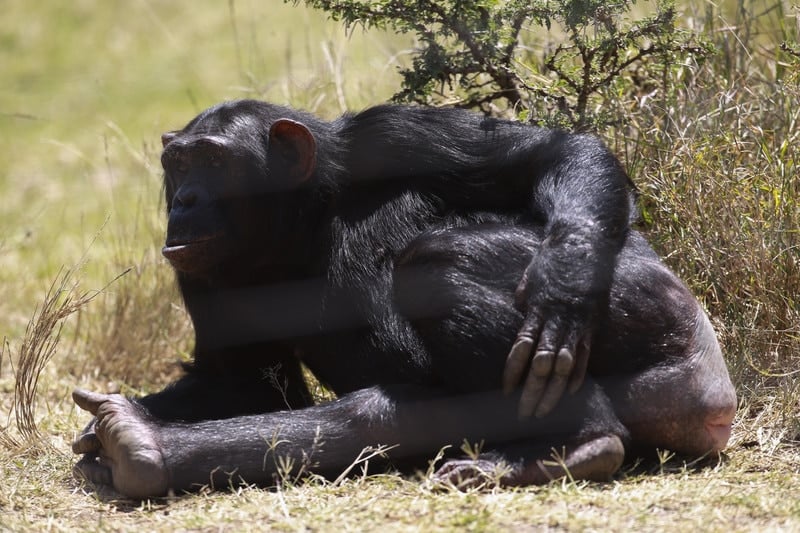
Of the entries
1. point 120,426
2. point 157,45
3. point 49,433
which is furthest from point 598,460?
point 157,45

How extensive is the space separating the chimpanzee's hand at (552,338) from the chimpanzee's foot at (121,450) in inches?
45.5

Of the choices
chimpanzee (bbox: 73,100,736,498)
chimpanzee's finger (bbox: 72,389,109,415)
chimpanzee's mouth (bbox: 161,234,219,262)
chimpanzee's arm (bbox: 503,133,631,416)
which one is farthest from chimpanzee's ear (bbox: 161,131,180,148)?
chimpanzee's arm (bbox: 503,133,631,416)

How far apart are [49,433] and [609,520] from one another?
2560mm

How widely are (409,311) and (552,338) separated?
1.90 ft

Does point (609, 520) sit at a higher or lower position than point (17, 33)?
lower

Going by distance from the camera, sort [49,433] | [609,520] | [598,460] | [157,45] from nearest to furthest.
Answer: [609,520] < [598,460] < [49,433] < [157,45]

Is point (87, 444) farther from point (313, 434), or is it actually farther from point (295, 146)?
point (295, 146)

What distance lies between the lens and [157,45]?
1305cm

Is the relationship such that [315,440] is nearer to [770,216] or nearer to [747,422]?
[747,422]

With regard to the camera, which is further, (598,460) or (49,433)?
(49,433)

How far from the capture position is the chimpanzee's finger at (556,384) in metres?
3.39

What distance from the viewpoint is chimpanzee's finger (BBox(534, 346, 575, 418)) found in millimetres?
3387

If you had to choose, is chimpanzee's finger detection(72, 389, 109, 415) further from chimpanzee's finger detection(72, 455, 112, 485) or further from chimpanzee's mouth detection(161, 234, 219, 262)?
chimpanzee's mouth detection(161, 234, 219, 262)

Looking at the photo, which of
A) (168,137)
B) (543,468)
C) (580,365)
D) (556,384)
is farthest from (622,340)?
(168,137)
